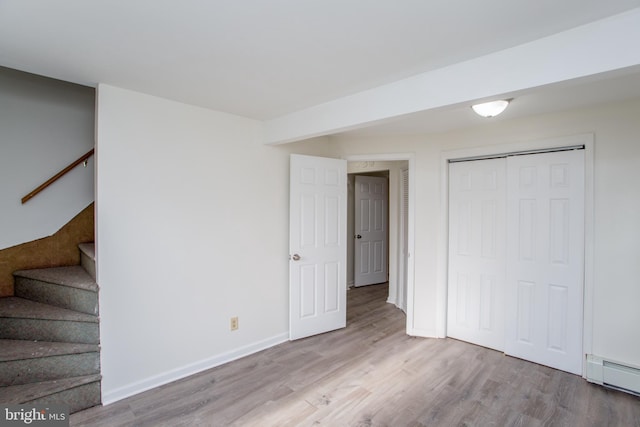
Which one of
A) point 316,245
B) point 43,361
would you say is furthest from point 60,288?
point 316,245

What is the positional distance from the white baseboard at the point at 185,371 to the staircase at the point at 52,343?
0.11m

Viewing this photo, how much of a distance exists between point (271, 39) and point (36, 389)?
8.59ft

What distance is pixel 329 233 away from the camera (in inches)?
143

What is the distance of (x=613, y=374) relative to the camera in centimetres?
250

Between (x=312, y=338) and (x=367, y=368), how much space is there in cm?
82

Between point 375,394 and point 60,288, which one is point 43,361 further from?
point 375,394

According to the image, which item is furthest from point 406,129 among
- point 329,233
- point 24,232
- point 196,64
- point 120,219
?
point 24,232

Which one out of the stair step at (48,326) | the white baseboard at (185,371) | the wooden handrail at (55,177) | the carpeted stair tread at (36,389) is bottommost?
the white baseboard at (185,371)

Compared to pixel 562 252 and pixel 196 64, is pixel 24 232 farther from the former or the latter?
pixel 562 252

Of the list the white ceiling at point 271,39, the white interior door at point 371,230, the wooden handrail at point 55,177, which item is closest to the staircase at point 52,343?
the wooden handrail at point 55,177

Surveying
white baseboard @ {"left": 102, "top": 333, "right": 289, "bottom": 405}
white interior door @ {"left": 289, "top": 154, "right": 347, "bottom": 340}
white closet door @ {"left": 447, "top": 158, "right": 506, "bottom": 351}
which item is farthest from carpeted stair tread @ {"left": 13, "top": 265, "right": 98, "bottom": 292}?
white closet door @ {"left": 447, "top": 158, "right": 506, "bottom": 351}

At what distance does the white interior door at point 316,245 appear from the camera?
3391 millimetres

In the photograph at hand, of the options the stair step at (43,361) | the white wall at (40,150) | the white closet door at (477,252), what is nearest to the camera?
the stair step at (43,361)

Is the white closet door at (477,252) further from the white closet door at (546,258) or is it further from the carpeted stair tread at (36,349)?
the carpeted stair tread at (36,349)
